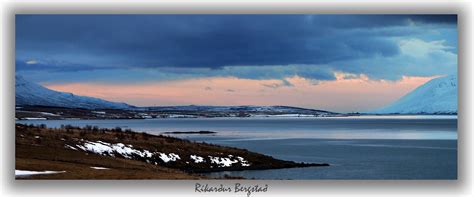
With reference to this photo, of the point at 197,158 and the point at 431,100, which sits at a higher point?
the point at 431,100

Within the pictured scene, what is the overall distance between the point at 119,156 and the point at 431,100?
63.1 feet

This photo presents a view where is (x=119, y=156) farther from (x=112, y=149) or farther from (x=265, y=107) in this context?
(x=265, y=107)

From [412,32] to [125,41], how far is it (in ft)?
38.4

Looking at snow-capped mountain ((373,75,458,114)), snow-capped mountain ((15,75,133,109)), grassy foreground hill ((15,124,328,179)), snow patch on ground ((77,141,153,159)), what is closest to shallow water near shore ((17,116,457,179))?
snow-capped mountain ((373,75,458,114))

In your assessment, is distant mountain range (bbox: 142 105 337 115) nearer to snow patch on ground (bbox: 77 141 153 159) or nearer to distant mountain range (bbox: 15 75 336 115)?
distant mountain range (bbox: 15 75 336 115)

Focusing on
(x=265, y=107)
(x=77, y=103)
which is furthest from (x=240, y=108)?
(x=77, y=103)

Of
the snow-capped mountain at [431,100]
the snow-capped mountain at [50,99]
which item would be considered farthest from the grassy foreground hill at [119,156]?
the snow-capped mountain at [431,100]

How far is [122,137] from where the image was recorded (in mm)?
44219

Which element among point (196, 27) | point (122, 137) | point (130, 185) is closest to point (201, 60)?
point (196, 27)

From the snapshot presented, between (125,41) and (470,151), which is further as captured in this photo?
(125,41)

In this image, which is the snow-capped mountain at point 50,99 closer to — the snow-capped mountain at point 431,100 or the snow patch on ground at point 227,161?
the snow-capped mountain at point 431,100

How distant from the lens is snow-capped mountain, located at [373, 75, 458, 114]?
23.2m

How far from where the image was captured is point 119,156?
36.0 m

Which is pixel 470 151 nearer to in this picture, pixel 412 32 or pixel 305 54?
pixel 412 32
